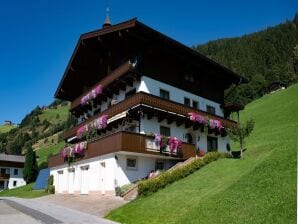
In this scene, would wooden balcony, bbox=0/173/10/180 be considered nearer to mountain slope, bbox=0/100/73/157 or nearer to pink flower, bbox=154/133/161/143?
mountain slope, bbox=0/100/73/157

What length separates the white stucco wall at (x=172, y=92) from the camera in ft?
104

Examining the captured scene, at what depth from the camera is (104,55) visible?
125 ft

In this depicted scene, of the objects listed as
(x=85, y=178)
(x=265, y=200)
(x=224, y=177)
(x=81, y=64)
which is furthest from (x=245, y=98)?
(x=265, y=200)

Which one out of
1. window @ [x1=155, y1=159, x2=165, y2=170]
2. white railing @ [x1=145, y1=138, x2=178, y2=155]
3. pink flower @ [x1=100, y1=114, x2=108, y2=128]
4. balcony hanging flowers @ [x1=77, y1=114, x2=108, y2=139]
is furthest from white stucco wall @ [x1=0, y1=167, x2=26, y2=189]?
white railing @ [x1=145, y1=138, x2=178, y2=155]

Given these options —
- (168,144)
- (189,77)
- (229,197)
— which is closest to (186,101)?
(189,77)

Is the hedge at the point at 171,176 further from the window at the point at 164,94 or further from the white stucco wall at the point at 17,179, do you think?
the white stucco wall at the point at 17,179

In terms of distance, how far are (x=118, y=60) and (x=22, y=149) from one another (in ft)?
391

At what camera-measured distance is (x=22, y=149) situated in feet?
472

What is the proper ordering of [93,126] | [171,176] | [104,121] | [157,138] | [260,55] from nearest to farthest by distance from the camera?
[171,176]
[157,138]
[104,121]
[93,126]
[260,55]

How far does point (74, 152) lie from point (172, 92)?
10364mm

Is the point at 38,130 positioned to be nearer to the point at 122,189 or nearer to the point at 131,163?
the point at 131,163

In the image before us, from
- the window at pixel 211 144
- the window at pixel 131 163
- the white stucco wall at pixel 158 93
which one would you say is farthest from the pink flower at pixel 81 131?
the window at pixel 211 144

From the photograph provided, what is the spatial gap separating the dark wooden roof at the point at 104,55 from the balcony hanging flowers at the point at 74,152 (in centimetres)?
826

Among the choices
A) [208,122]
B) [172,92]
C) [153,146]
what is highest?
[172,92]
